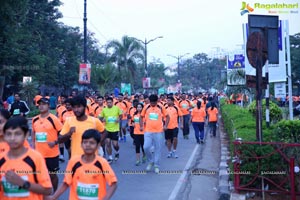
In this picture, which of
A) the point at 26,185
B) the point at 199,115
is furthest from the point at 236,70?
the point at 26,185

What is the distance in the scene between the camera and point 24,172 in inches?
141

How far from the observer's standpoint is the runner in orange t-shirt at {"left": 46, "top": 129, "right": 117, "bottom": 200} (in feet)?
13.3

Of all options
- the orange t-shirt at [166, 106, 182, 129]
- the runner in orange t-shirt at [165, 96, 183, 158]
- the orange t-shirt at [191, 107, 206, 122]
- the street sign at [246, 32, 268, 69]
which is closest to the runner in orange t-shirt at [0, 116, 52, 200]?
the street sign at [246, 32, 268, 69]

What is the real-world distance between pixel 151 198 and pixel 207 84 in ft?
270

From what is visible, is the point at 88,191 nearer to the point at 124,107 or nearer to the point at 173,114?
the point at 173,114

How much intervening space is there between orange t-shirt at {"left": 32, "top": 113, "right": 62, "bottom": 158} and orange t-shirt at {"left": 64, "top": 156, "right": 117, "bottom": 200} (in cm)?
276

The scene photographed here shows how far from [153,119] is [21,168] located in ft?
21.9

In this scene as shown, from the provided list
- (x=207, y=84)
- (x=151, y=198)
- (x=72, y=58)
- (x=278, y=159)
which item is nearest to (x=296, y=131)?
(x=278, y=159)

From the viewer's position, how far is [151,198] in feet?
25.3

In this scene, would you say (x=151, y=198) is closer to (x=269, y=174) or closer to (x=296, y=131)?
(x=269, y=174)

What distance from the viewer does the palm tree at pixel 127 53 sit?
43469 mm

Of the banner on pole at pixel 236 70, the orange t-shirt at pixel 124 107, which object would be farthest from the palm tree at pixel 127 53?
the orange t-shirt at pixel 124 107

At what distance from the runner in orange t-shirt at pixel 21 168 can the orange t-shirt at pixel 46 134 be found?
3.12 m

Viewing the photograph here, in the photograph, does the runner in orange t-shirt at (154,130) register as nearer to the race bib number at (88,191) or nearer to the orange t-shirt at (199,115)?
the orange t-shirt at (199,115)
